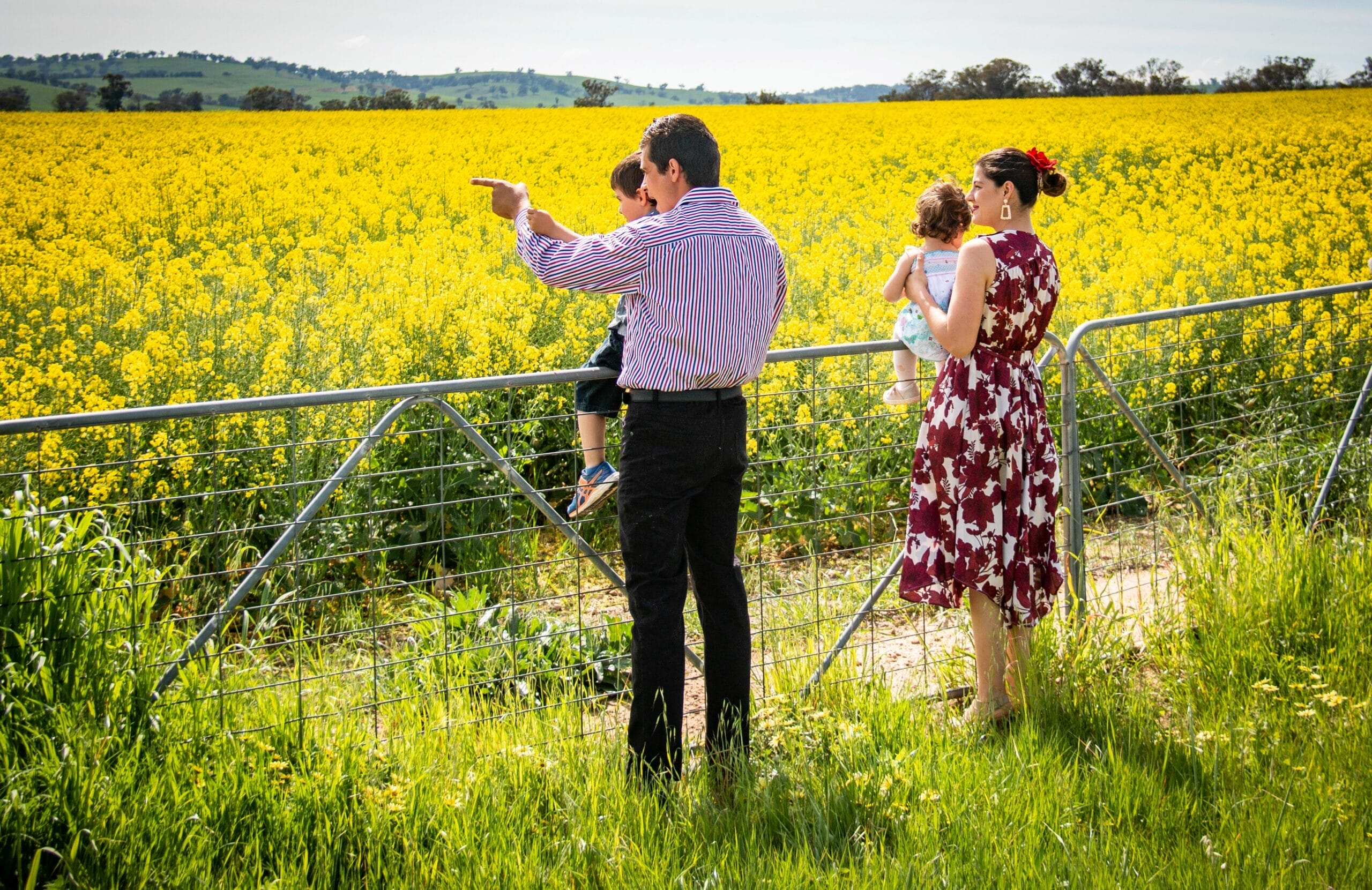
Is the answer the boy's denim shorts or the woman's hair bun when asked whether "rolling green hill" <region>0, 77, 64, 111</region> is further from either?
the woman's hair bun

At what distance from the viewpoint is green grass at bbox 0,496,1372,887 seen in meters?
2.49

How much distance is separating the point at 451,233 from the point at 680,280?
9.34m

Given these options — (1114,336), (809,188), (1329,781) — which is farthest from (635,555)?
(809,188)

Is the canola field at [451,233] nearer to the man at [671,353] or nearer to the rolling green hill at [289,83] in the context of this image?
the man at [671,353]

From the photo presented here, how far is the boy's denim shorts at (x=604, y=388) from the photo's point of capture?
3.38 m

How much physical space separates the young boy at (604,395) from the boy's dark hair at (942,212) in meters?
0.85

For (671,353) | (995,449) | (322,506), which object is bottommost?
(322,506)

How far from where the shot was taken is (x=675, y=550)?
301cm

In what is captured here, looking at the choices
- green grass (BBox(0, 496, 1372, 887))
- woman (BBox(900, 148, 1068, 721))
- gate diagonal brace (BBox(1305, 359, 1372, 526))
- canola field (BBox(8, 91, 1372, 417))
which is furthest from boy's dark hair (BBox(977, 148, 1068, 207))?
canola field (BBox(8, 91, 1372, 417))

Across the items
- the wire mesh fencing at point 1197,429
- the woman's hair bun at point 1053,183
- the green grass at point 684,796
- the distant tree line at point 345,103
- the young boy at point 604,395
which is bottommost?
the green grass at point 684,796

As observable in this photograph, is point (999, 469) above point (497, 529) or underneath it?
above

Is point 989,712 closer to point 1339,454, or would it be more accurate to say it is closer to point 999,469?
point 999,469

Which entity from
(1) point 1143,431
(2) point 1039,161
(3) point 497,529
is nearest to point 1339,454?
(1) point 1143,431

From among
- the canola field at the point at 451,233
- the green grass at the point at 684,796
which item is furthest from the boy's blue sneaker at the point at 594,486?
the canola field at the point at 451,233
